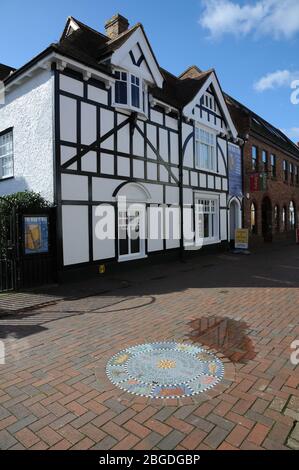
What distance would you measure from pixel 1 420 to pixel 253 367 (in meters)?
2.90

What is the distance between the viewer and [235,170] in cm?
1886

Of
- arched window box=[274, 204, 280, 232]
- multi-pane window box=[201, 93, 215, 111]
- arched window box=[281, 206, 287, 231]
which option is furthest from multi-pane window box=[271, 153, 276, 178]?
multi-pane window box=[201, 93, 215, 111]

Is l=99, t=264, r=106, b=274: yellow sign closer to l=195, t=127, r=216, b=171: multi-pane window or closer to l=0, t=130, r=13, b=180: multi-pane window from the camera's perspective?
l=0, t=130, r=13, b=180: multi-pane window

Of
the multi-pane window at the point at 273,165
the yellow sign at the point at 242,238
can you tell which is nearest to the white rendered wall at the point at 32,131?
the yellow sign at the point at 242,238

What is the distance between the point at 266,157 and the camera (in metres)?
22.5

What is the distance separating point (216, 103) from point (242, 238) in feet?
24.9

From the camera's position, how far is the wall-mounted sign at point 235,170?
18406 mm

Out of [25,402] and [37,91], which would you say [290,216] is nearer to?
[37,91]

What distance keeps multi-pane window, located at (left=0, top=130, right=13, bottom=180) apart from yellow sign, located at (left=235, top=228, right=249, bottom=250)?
11839mm

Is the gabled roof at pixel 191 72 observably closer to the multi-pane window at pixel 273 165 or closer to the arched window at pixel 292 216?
the multi-pane window at pixel 273 165

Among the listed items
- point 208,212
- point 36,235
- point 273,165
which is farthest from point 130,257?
point 273,165

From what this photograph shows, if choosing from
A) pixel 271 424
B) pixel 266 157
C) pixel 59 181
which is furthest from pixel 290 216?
pixel 271 424

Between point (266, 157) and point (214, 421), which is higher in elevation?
point (266, 157)
